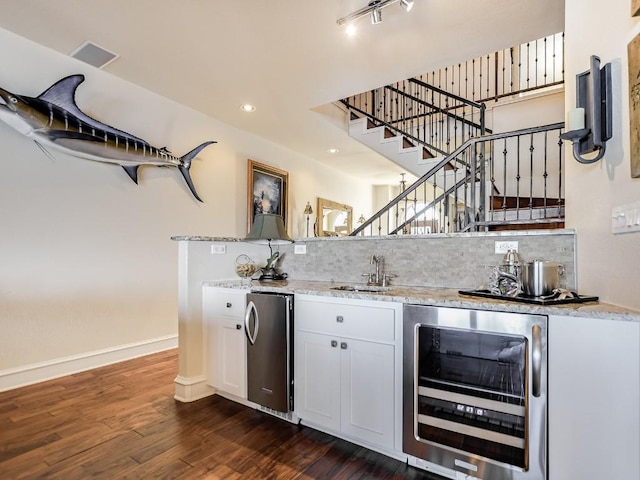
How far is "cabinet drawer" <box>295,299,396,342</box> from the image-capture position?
1.81 metres

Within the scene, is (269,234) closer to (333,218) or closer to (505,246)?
(505,246)

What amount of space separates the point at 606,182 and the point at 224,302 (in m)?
2.38

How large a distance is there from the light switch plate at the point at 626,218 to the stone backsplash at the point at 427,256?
493mm

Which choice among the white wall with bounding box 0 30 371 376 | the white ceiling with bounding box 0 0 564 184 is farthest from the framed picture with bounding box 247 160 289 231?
the white ceiling with bounding box 0 0 564 184

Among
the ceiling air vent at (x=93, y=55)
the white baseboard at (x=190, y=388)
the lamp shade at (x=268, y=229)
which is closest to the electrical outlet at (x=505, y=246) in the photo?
the lamp shade at (x=268, y=229)

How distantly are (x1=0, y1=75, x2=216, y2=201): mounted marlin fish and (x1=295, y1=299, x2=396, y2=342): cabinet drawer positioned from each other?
8.29ft

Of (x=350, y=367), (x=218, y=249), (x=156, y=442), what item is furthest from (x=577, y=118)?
(x=156, y=442)

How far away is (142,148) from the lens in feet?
11.4

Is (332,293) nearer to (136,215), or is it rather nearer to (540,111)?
(136,215)

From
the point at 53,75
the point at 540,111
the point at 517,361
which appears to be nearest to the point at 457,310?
the point at 517,361

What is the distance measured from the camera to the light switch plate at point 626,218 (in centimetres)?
126

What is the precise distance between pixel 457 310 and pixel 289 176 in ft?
14.8

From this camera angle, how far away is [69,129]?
9.68 feet

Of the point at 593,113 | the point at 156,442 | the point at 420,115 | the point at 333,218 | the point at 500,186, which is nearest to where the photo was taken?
the point at 593,113
